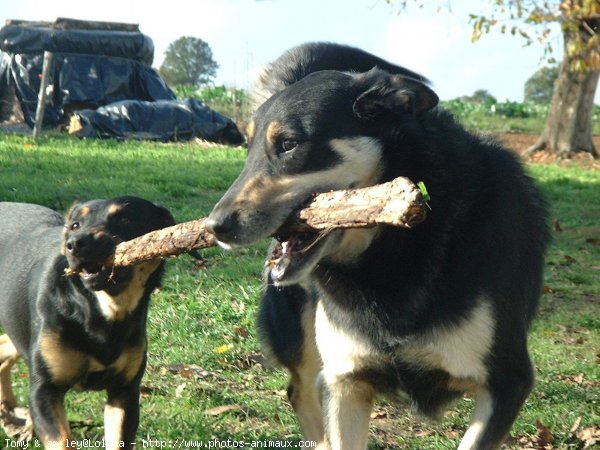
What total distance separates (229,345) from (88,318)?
1.81 m

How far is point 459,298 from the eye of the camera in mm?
3814

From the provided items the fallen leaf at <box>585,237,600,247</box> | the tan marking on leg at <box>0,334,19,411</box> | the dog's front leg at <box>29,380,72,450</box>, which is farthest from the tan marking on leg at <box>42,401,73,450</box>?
the fallen leaf at <box>585,237,600,247</box>

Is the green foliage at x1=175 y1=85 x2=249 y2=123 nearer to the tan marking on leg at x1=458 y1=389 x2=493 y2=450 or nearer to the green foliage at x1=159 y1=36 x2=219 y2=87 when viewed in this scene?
the tan marking on leg at x1=458 y1=389 x2=493 y2=450

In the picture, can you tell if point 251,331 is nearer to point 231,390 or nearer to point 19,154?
point 231,390

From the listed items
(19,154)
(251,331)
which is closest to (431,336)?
(251,331)

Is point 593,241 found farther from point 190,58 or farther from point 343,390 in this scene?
point 190,58

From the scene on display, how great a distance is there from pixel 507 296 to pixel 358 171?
0.89m

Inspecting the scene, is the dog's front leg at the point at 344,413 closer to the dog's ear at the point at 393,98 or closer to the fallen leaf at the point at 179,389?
the dog's ear at the point at 393,98

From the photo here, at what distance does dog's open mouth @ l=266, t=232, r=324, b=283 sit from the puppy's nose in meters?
0.24

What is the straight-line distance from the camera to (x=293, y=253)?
3631 millimetres

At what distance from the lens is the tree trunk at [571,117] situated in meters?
22.4

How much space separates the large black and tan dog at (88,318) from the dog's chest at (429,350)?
1265 mm

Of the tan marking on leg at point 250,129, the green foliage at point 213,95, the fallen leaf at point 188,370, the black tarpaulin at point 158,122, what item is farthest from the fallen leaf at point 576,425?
the green foliage at point 213,95

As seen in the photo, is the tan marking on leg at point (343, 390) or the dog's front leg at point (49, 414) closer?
the tan marking on leg at point (343, 390)
